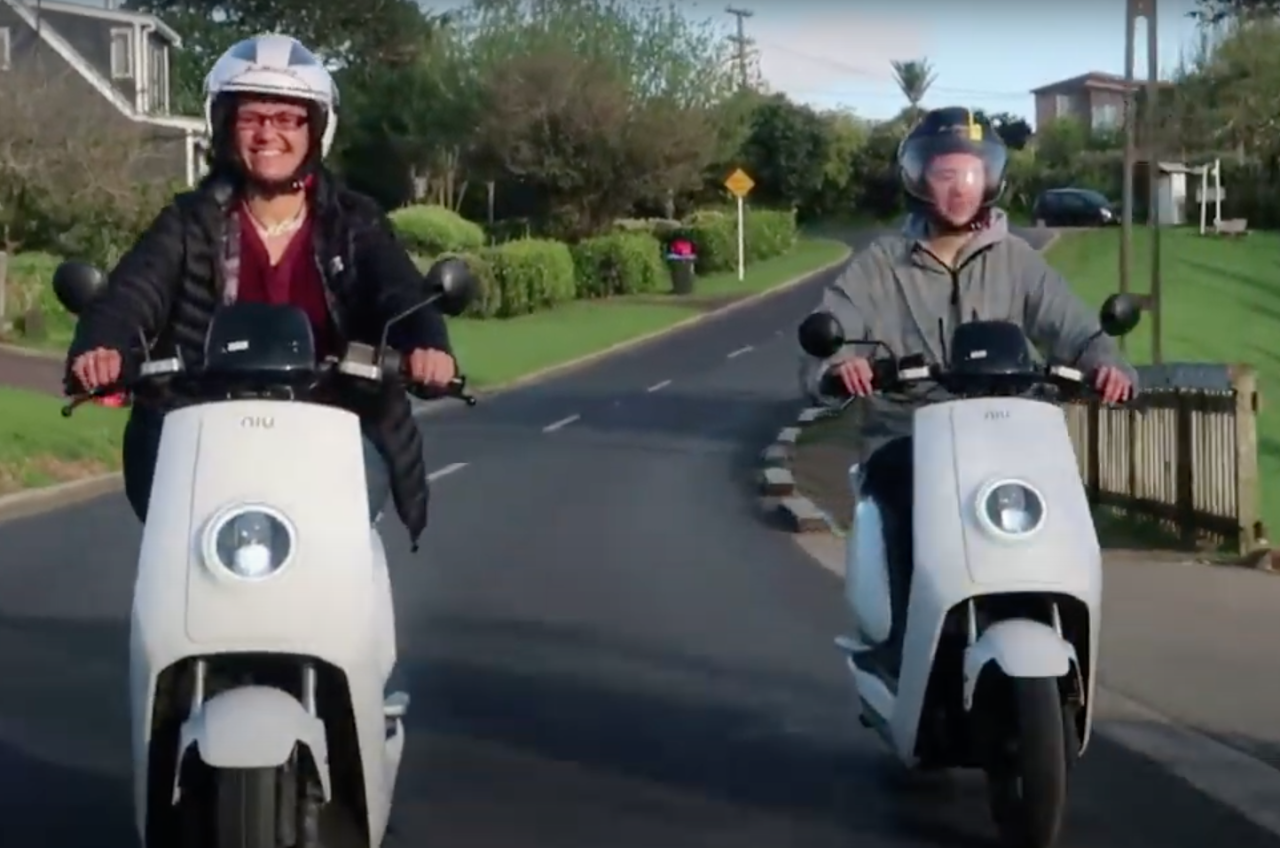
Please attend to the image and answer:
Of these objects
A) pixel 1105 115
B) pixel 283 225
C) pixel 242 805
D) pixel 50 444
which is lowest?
pixel 50 444

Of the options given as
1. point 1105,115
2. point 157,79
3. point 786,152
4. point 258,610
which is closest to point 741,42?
point 786,152

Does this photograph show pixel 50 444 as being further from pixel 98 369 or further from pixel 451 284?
pixel 451 284

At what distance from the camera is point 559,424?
24953 millimetres

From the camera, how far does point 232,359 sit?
4930 mm

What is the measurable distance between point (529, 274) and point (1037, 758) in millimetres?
41943

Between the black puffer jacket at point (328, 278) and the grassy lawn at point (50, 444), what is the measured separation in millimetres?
12422

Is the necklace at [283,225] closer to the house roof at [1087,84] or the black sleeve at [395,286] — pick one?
the black sleeve at [395,286]

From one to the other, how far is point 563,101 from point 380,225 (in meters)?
52.1

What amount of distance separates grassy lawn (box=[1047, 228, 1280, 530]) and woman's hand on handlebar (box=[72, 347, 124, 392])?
1326cm

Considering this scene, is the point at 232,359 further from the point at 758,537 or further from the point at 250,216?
the point at 758,537

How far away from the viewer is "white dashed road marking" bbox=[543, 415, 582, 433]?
79.5ft

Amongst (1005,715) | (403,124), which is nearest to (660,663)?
(1005,715)

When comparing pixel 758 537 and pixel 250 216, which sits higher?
pixel 250 216

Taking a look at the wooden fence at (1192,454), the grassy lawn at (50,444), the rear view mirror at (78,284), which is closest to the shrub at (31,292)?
the grassy lawn at (50,444)
